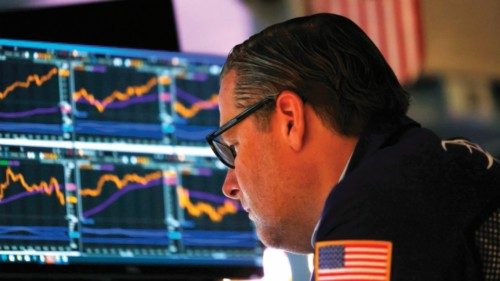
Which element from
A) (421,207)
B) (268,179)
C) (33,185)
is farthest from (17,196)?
(421,207)

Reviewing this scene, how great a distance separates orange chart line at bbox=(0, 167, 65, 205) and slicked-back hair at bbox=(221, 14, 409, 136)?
0.70 m

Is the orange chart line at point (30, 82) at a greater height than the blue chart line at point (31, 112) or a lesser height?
greater

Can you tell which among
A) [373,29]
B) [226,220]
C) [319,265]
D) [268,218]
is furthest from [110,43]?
[373,29]

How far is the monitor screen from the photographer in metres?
2.40

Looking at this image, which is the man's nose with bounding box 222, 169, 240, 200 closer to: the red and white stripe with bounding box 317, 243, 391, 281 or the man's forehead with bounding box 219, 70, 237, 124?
the man's forehead with bounding box 219, 70, 237, 124

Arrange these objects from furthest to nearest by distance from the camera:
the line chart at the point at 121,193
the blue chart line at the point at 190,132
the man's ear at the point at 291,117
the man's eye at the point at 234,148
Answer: the blue chart line at the point at 190,132
the line chart at the point at 121,193
the man's eye at the point at 234,148
the man's ear at the point at 291,117

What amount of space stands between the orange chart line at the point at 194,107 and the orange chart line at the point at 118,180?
0.12 metres

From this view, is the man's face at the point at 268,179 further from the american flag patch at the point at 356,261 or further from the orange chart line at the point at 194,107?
the orange chart line at the point at 194,107

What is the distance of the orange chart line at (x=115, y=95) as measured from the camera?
2.49m

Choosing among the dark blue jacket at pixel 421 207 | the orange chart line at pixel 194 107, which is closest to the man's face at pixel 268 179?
the dark blue jacket at pixel 421 207

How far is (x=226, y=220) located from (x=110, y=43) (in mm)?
380

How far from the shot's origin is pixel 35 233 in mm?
2379

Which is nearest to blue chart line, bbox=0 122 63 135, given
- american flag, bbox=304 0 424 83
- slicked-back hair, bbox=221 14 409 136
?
slicked-back hair, bbox=221 14 409 136

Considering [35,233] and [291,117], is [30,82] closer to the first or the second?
[35,233]
